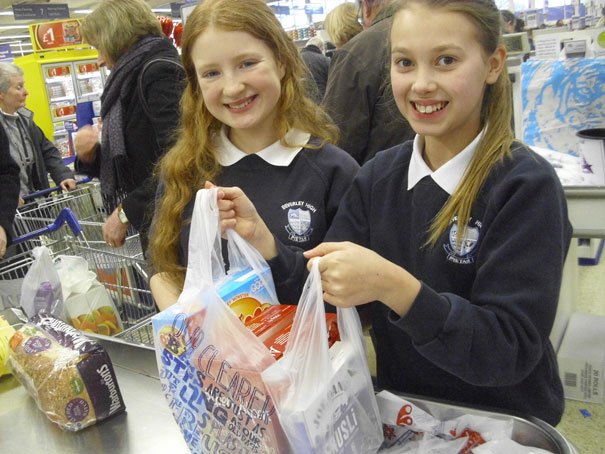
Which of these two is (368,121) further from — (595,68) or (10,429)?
(10,429)

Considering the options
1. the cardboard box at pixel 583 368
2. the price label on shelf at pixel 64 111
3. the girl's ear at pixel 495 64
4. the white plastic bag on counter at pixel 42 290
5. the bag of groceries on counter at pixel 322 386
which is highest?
the girl's ear at pixel 495 64

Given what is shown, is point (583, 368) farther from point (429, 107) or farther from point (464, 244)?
point (429, 107)

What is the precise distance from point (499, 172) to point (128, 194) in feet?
5.60

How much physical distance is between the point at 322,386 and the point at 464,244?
1.27 ft

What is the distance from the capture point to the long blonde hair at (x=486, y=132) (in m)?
1.03

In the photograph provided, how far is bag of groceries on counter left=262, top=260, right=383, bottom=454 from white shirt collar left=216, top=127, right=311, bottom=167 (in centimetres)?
64

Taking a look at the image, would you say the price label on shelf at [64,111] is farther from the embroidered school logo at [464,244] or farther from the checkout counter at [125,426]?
the embroidered school logo at [464,244]

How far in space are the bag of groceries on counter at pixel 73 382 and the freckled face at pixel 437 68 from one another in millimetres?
805

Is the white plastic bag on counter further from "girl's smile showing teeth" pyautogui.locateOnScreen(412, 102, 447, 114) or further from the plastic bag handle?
"girl's smile showing teeth" pyautogui.locateOnScreen(412, 102, 447, 114)

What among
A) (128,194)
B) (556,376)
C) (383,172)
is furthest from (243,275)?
(128,194)

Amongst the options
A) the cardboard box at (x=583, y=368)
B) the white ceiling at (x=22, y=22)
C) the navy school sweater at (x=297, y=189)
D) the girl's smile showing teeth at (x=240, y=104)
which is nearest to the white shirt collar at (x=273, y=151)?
the navy school sweater at (x=297, y=189)

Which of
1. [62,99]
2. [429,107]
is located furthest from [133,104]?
[62,99]

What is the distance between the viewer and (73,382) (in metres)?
1.19

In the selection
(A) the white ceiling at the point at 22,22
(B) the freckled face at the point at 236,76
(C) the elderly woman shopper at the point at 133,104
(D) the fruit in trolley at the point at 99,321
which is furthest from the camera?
Result: (A) the white ceiling at the point at 22,22
